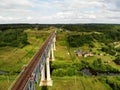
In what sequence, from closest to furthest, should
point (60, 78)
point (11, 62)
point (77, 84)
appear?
point (77, 84) < point (60, 78) < point (11, 62)

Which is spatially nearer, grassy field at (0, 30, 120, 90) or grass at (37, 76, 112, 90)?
grass at (37, 76, 112, 90)

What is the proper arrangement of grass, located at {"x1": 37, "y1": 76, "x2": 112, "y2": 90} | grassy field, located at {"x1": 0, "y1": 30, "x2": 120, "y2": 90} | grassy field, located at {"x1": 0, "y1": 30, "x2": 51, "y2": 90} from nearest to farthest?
grass, located at {"x1": 37, "y1": 76, "x2": 112, "y2": 90}, grassy field, located at {"x1": 0, "y1": 30, "x2": 120, "y2": 90}, grassy field, located at {"x1": 0, "y1": 30, "x2": 51, "y2": 90}

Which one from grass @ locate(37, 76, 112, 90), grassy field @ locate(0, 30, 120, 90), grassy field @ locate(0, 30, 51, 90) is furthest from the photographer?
grassy field @ locate(0, 30, 51, 90)

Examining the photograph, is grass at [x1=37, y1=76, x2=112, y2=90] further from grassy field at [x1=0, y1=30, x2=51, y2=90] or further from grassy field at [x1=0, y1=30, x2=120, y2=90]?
grassy field at [x1=0, y1=30, x2=51, y2=90]

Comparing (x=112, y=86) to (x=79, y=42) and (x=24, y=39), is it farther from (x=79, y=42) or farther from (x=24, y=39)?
(x=24, y=39)

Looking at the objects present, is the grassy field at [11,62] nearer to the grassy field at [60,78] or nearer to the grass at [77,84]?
the grassy field at [60,78]

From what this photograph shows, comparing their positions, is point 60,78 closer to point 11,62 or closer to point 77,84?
point 77,84

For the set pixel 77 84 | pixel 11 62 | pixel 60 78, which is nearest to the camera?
pixel 77 84

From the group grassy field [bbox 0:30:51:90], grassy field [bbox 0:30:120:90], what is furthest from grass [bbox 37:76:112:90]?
Result: grassy field [bbox 0:30:51:90]

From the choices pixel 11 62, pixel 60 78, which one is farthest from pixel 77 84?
pixel 11 62

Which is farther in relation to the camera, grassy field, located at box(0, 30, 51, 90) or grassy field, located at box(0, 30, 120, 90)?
grassy field, located at box(0, 30, 51, 90)

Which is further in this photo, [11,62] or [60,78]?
[11,62]
